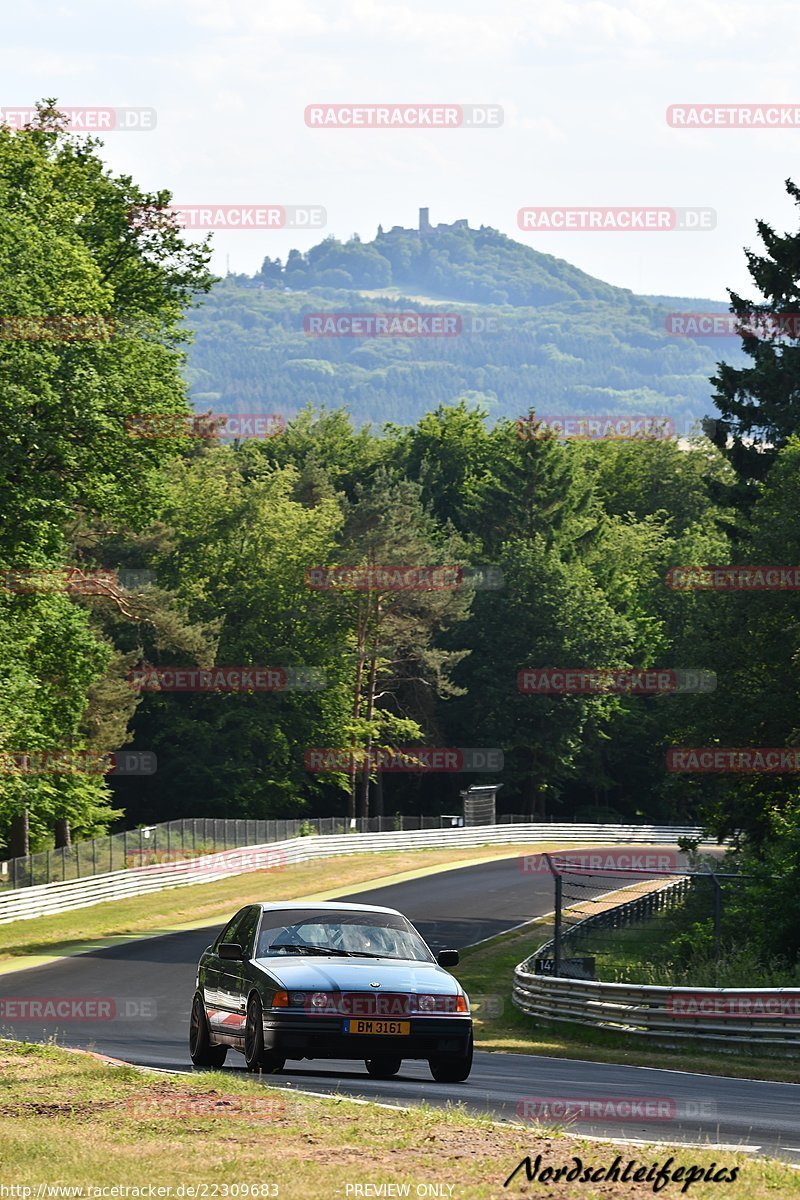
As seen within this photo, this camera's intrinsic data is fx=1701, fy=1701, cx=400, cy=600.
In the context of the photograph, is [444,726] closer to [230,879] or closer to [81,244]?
[230,879]

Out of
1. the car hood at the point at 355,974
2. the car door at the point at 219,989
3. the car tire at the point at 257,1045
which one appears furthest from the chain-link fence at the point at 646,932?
the car tire at the point at 257,1045

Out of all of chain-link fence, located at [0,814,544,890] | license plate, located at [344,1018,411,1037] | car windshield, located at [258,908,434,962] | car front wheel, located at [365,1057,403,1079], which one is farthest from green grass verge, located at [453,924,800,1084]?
chain-link fence, located at [0,814,544,890]

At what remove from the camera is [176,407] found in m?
39.7

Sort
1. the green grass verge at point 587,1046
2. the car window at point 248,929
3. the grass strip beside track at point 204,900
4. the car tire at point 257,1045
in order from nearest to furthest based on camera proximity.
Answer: the car tire at point 257,1045
the car window at point 248,929
the green grass verge at point 587,1046
the grass strip beside track at point 204,900

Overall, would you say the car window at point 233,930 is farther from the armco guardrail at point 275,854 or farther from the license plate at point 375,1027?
the armco guardrail at point 275,854

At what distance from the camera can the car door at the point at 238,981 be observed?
15.4 m

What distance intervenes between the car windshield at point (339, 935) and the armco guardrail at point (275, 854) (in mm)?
31232

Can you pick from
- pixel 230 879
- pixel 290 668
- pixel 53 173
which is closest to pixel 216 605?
pixel 290 668

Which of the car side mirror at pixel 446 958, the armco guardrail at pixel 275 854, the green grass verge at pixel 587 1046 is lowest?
the armco guardrail at pixel 275 854

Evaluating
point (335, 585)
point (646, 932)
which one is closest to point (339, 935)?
point (646, 932)

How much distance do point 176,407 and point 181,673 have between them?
4427 centimetres

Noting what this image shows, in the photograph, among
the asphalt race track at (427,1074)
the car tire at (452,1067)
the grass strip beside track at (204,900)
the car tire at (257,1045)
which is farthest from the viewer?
the grass strip beside track at (204,900)

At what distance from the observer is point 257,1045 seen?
49.0ft

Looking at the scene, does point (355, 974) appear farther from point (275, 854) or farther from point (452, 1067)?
point (275, 854)
